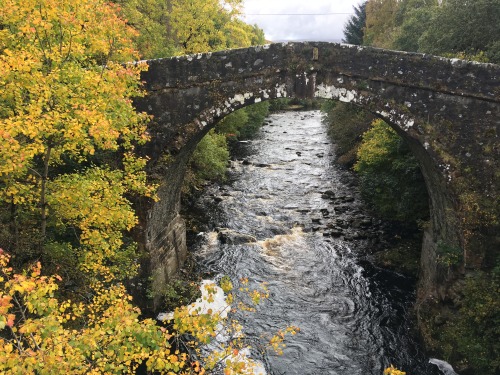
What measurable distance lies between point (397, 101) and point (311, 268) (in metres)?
8.01

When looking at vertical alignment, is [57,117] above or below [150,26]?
below

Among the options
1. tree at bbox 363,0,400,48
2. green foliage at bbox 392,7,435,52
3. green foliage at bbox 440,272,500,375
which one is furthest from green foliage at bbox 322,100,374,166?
green foliage at bbox 440,272,500,375

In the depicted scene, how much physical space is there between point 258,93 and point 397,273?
9.60m

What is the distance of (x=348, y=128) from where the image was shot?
30.3m

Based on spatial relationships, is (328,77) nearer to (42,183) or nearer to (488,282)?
(488,282)

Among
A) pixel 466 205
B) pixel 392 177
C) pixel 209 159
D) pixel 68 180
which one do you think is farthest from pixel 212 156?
pixel 466 205

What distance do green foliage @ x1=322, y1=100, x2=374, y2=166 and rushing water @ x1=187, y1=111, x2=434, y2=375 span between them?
161cm

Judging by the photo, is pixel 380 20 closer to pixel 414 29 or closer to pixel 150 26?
pixel 414 29

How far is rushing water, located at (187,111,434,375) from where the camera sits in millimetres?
12375

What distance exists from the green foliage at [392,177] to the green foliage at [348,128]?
729 cm

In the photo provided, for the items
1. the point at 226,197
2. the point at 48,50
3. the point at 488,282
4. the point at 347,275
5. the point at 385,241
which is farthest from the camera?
the point at 226,197

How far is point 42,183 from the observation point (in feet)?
28.9

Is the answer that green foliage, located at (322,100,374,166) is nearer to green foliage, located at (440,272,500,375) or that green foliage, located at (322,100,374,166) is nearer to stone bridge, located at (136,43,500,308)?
stone bridge, located at (136,43,500,308)

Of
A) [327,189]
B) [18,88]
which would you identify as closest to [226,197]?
[327,189]
